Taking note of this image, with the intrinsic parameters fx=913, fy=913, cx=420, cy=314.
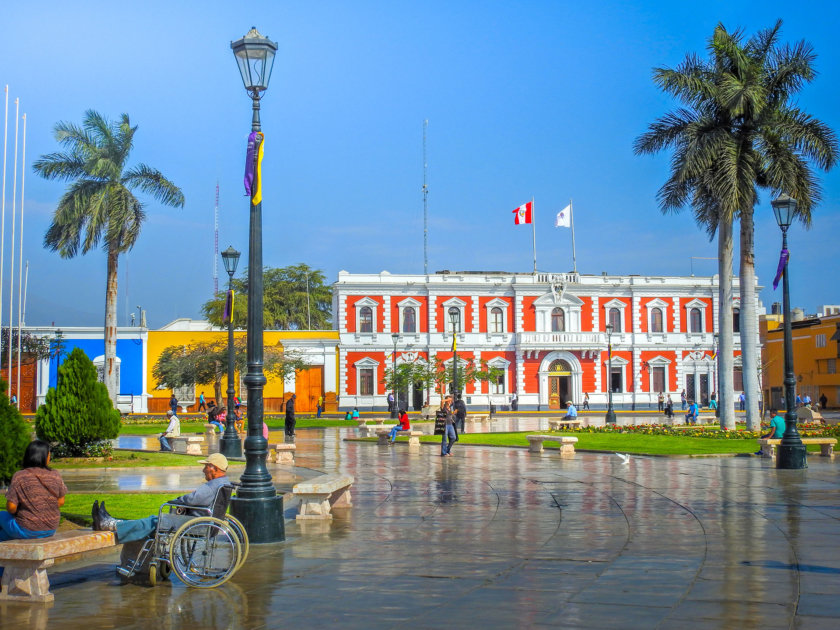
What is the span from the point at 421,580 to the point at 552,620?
1.76 meters

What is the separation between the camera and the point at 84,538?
24.9 ft

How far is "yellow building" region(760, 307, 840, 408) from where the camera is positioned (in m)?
65.8

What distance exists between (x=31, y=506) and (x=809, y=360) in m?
69.9

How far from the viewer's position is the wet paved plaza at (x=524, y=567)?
6.72 m

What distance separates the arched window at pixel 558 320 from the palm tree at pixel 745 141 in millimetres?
34174

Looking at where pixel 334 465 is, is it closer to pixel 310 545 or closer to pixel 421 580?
pixel 310 545

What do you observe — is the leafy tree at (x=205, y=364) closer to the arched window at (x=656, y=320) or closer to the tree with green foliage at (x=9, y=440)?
the arched window at (x=656, y=320)

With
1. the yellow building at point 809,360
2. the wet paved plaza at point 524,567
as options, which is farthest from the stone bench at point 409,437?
the yellow building at point 809,360

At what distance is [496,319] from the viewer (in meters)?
62.6

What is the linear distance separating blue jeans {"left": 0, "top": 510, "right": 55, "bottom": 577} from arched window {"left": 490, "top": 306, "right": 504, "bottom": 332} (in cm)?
5537

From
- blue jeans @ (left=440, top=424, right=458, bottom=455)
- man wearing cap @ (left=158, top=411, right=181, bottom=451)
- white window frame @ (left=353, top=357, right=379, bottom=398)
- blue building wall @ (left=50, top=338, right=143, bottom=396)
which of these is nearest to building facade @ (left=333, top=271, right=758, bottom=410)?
white window frame @ (left=353, top=357, right=379, bottom=398)

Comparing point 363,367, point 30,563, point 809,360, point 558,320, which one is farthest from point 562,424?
point 809,360

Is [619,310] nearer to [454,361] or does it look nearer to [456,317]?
[456,317]

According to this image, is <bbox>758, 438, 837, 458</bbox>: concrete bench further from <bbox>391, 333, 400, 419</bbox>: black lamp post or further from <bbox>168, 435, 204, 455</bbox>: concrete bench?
<bbox>391, 333, 400, 419</bbox>: black lamp post
